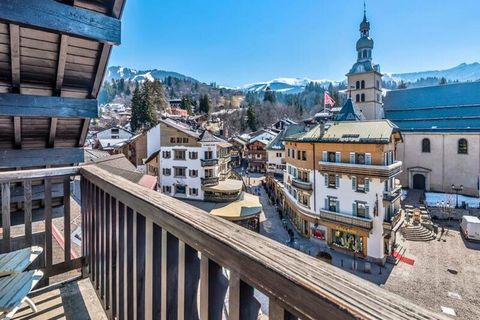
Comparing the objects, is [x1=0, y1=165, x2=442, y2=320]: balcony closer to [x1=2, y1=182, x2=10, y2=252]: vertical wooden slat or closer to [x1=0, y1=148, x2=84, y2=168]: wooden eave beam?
[x1=2, y1=182, x2=10, y2=252]: vertical wooden slat

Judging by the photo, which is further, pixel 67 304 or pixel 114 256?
pixel 67 304

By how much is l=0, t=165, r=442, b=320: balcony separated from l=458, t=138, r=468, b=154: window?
1306 inches

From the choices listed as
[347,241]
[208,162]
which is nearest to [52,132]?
[347,241]

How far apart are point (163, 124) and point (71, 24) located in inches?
861

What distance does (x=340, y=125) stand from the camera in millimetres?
17281

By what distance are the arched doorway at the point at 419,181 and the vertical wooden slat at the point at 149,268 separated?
1336 inches

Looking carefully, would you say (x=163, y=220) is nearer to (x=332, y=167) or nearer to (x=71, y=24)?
(x=71, y=24)

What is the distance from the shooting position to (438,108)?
31.1m

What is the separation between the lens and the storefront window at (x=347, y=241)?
16.1m

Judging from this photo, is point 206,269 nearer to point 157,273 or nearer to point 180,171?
point 157,273

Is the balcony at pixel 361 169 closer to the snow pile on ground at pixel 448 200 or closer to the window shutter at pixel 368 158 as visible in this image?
the window shutter at pixel 368 158

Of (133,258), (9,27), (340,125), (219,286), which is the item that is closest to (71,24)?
(9,27)

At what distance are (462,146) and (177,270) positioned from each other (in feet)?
110

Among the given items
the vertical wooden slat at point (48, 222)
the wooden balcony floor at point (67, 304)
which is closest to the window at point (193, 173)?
the vertical wooden slat at point (48, 222)
